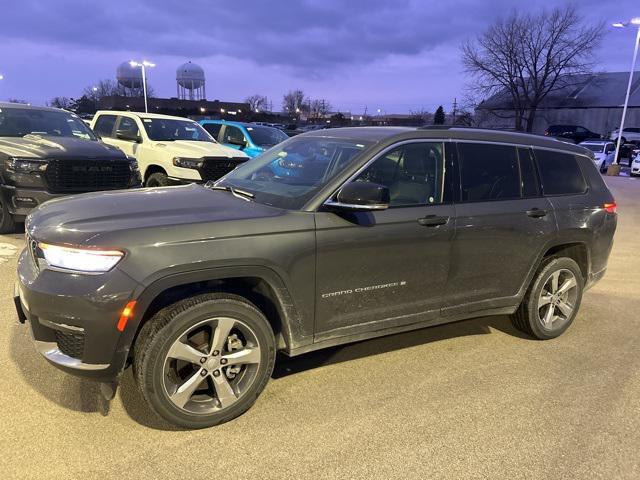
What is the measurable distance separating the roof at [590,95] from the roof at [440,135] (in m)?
51.8

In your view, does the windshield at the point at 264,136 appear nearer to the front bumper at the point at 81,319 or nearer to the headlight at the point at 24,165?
the headlight at the point at 24,165

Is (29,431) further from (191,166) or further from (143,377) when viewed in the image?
(191,166)

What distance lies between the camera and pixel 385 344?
427cm

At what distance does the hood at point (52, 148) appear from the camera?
706cm

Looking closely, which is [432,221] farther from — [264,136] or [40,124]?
[264,136]

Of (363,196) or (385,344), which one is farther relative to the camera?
(385,344)

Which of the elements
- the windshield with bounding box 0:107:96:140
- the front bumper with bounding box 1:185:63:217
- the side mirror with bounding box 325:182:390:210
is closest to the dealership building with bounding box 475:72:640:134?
the windshield with bounding box 0:107:96:140

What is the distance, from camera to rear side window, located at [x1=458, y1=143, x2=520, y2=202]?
3826 mm

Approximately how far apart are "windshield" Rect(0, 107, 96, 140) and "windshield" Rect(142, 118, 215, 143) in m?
1.70

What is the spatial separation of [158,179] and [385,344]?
6922 mm

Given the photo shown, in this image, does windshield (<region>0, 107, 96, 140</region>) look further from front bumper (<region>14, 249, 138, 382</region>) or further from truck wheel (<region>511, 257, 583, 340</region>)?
truck wheel (<region>511, 257, 583, 340</region>)

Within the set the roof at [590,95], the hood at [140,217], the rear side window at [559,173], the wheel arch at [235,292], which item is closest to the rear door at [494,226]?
the rear side window at [559,173]

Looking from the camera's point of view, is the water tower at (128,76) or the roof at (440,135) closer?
the roof at (440,135)

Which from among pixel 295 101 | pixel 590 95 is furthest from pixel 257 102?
pixel 590 95
